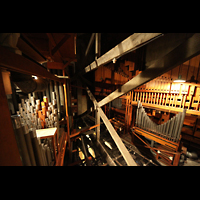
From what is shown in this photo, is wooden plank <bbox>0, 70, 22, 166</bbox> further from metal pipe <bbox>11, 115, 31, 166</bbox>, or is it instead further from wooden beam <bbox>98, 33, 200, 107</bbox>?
wooden beam <bbox>98, 33, 200, 107</bbox>

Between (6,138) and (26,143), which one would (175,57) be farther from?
(26,143)

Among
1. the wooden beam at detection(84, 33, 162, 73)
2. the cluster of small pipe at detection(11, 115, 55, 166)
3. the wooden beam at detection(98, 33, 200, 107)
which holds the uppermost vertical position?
the wooden beam at detection(84, 33, 162, 73)

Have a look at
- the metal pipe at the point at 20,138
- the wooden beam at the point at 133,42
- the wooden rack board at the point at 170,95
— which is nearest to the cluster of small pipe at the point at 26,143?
the metal pipe at the point at 20,138

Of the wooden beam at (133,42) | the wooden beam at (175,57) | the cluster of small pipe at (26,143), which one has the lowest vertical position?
the cluster of small pipe at (26,143)

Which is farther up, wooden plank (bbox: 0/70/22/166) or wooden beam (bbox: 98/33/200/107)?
wooden beam (bbox: 98/33/200/107)

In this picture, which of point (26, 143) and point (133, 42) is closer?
point (26, 143)

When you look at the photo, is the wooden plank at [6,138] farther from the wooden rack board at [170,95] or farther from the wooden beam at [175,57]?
the wooden rack board at [170,95]

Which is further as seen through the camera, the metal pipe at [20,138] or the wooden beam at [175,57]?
the wooden beam at [175,57]

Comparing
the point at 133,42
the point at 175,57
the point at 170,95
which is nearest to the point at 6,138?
the point at 133,42

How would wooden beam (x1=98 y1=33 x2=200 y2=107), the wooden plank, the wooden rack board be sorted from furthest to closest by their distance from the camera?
1. the wooden rack board
2. wooden beam (x1=98 y1=33 x2=200 y2=107)
3. the wooden plank

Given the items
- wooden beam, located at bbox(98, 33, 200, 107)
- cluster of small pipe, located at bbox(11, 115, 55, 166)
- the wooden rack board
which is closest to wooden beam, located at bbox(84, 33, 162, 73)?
wooden beam, located at bbox(98, 33, 200, 107)

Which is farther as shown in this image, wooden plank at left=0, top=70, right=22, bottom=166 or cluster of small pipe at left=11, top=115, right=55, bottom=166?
cluster of small pipe at left=11, top=115, right=55, bottom=166

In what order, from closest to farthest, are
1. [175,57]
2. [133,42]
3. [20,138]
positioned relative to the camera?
[20,138]
[175,57]
[133,42]

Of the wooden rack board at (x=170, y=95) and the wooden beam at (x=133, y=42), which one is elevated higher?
the wooden beam at (x=133, y=42)
